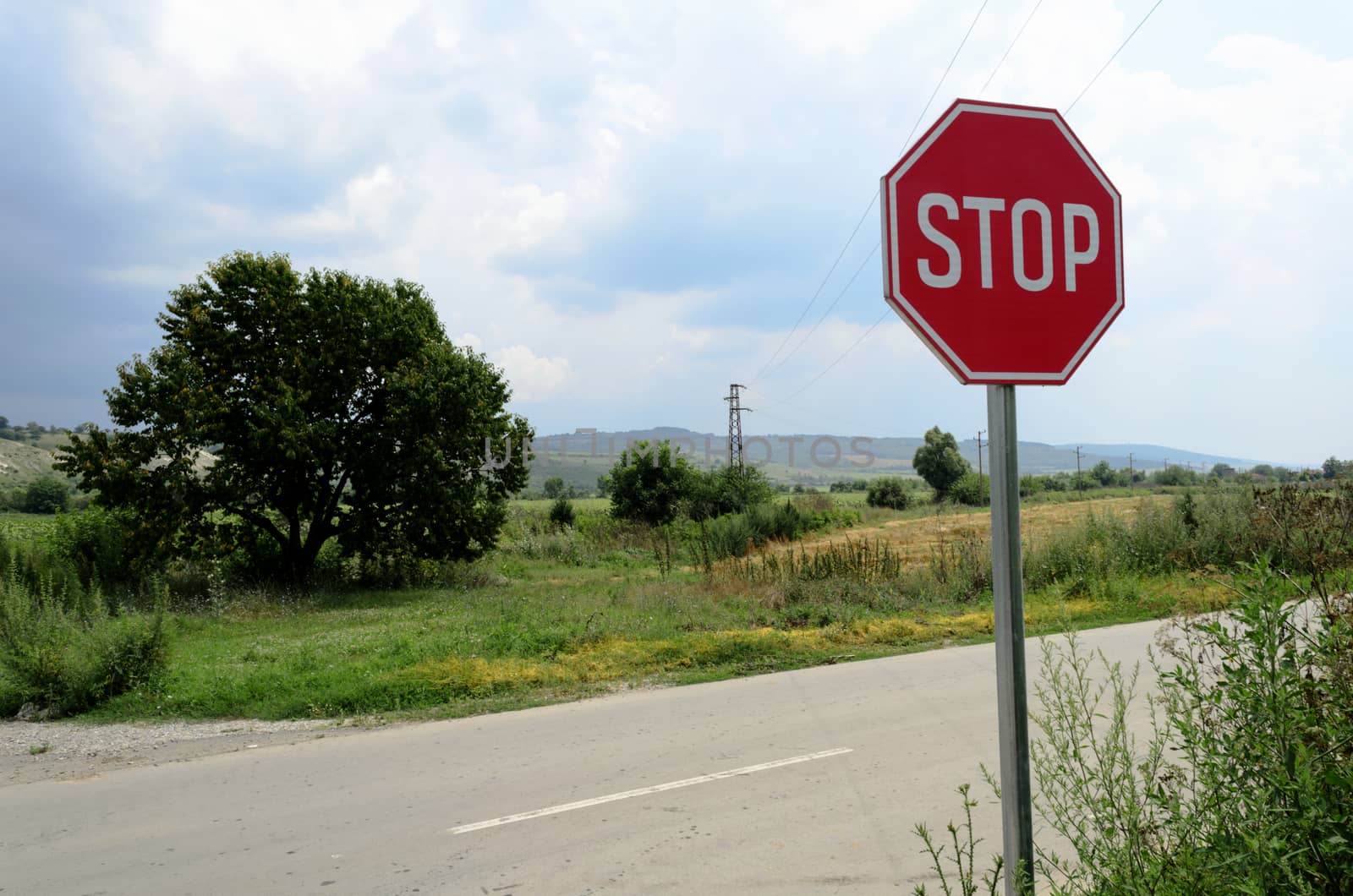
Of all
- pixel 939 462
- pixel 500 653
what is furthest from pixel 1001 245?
pixel 939 462

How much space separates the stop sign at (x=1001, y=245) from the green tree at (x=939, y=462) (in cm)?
6382

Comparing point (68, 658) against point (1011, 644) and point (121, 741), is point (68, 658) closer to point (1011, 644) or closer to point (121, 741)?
point (121, 741)

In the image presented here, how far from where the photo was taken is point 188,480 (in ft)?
61.1

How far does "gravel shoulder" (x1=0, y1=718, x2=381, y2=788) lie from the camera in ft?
22.3

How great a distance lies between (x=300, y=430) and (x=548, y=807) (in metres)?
15.1

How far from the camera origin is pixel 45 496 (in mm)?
50219

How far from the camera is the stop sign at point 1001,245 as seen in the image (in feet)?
7.02

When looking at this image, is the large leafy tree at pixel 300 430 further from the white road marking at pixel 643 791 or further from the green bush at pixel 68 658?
the white road marking at pixel 643 791

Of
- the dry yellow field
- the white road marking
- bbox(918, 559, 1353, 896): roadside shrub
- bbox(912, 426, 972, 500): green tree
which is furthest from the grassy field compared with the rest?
bbox(912, 426, 972, 500): green tree

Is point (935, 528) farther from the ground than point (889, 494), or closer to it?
closer to it

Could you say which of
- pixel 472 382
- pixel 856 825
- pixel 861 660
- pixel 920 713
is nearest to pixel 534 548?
pixel 472 382

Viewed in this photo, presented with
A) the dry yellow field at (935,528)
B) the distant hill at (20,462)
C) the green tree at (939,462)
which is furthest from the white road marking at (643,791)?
the distant hill at (20,462)

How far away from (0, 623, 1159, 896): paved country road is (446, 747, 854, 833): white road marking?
→ 2cm

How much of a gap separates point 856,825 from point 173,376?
17869 millimetres
